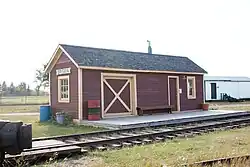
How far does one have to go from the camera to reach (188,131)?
1030 centimetres

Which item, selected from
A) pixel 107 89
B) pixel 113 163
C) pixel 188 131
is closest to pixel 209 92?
pixel 107 89

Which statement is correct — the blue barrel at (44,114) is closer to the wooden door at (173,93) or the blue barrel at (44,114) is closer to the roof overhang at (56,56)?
the roof overhang at (56,56)

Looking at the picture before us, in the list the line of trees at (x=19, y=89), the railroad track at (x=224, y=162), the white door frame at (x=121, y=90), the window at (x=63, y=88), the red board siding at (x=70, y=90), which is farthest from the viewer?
the line of trees at (x=19, y=89)

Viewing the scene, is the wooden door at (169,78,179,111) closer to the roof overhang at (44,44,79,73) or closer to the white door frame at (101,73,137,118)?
the white door frame at (101,73,137,118)

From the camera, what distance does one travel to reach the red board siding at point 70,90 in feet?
46.5

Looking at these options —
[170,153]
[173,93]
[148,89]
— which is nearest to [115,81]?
[148,89]

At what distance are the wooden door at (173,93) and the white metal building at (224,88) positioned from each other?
15.8m

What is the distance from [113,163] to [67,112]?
9.17m

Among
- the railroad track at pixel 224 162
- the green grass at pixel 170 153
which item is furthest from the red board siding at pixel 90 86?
the railroad track at pixel 224 162

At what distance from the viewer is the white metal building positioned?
111ft

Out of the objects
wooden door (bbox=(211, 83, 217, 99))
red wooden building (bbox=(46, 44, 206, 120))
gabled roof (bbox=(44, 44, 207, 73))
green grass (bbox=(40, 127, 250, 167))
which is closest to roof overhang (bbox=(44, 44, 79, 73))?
red wooden building (bbox=(46, 44, 206, 120))

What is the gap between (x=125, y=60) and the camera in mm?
16469

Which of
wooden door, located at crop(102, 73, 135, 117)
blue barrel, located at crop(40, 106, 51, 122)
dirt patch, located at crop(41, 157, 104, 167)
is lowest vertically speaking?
dirt patch, located at crop(41, 157, 104, 167)

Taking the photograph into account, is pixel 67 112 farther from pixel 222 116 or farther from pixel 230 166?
pixel 230 166
